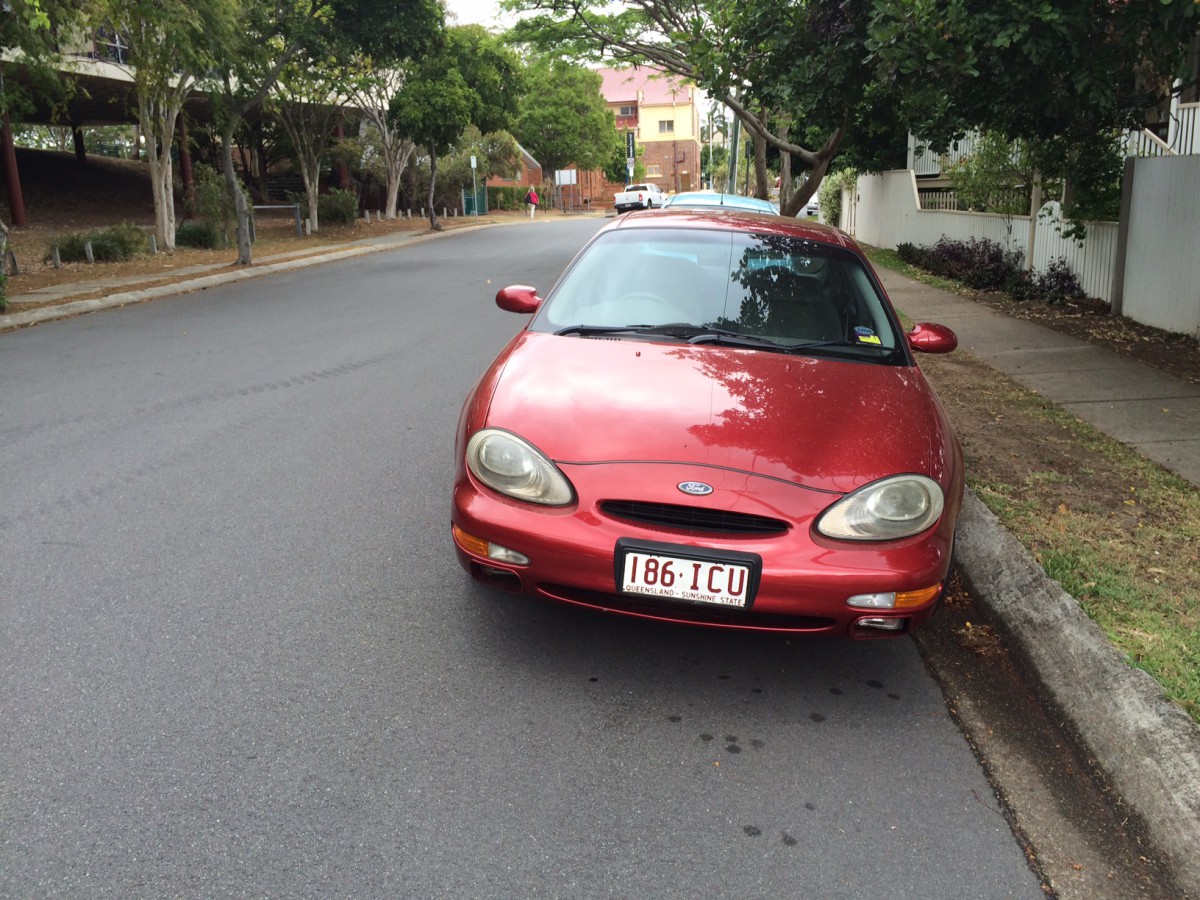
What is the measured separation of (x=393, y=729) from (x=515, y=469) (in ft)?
3.08

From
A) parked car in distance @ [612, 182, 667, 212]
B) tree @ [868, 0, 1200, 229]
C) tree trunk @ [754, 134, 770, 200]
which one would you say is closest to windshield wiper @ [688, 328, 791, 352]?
tree @ [868, 0, 1200, 229]

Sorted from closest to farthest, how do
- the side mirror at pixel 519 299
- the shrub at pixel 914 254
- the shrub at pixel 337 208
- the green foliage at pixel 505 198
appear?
the side mirror at pixel 519 299
the shrub at pixel 914 254
the shrub at pixel 337 208
the green foliage at pixel 505 198

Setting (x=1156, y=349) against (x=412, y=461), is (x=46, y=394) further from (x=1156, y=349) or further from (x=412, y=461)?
(x=1156, y=349)

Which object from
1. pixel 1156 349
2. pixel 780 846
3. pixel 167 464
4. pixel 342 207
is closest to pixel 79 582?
pixel 167 464

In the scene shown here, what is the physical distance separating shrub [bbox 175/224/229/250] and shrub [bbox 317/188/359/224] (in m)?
9.86

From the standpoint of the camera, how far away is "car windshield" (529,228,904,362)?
431 centimetres

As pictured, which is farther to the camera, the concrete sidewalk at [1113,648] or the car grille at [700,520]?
the car grille at [700,520]

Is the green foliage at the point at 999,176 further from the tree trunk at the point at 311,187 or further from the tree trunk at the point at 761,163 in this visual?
the tree trunk at the point at 311,187

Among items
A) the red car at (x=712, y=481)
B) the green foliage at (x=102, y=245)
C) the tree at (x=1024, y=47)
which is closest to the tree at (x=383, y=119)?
the green foliage at (x=102, y=245)

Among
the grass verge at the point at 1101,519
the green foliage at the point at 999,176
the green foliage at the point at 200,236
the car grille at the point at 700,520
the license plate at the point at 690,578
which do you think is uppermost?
the green foliage at the point at 999,176

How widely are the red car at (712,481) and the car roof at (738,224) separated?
0.95 meters

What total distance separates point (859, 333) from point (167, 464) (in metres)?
4.04

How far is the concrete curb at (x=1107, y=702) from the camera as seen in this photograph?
8.66 feet

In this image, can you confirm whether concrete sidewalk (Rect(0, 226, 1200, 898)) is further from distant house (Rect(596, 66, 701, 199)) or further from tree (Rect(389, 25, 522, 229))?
distant house (Rect(596, 66, 701, 199))
